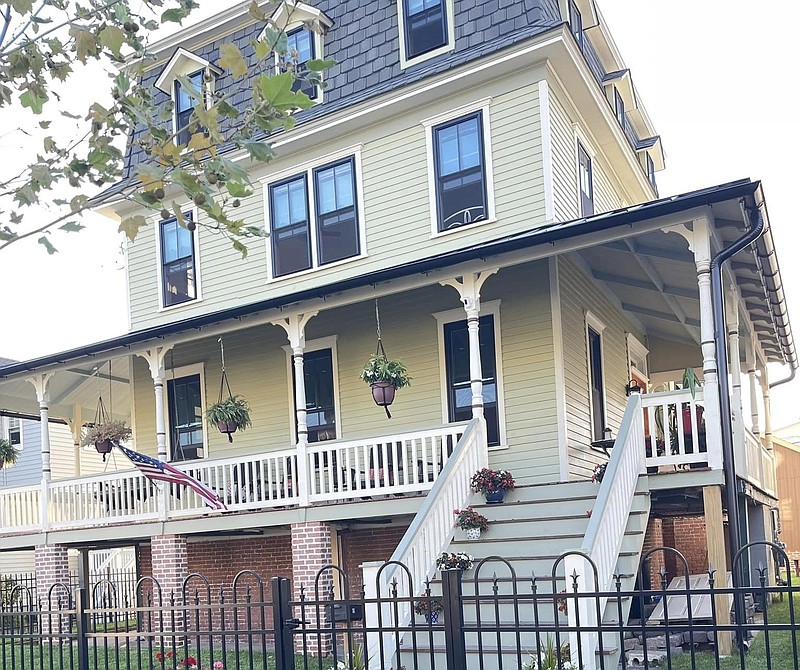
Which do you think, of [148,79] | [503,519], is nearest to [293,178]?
[148,79]

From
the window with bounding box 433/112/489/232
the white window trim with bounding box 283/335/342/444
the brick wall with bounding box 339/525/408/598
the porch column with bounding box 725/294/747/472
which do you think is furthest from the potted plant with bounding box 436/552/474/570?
the window with bounding box 433/112/489/232

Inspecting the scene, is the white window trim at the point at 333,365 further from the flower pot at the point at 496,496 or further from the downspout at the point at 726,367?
the downspout at the point at 726,367

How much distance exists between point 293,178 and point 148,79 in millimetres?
5185

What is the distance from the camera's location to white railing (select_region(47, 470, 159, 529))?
16.3m

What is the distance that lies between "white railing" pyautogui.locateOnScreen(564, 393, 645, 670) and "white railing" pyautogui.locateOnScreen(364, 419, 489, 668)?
1.51 m

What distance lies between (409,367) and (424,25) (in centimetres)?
585

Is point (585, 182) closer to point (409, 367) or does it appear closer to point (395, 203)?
point (395, 203)

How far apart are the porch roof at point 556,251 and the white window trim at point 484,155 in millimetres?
2276

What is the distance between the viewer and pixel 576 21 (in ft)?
61.5

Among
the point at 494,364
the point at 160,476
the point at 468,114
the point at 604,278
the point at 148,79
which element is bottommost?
the point at 160,476

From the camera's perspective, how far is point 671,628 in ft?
20.0

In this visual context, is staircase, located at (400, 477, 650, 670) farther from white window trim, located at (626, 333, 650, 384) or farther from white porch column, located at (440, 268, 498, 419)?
white window trim, located at (626, 333, 650, 384)

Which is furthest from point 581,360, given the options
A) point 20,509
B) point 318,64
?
point 318,64

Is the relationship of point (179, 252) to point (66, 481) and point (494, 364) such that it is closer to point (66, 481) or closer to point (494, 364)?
point (66, 481)
